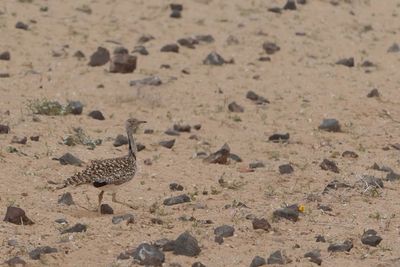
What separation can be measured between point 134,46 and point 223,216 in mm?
10029

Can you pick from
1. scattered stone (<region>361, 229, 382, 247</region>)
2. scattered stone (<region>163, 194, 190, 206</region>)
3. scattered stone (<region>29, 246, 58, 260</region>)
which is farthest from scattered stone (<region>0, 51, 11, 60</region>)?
scattered stone (<region>361, 229, 382, 247</region>)

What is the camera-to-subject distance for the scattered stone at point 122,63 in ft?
61.9

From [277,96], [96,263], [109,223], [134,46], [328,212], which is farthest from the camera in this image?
[134,46]

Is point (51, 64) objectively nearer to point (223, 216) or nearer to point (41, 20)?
point (41, 20)

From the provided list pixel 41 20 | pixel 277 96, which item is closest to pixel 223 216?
pixel 277 96

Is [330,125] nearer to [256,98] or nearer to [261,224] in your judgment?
[256,98]

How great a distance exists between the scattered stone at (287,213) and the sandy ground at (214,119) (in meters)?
0.11

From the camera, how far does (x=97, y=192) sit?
12.5 meters

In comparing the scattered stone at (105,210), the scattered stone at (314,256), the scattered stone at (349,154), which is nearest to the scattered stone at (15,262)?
the scattered stone at (105,210)

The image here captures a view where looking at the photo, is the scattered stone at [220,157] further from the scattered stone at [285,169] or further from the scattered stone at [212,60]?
the scattered stone at [212,60]

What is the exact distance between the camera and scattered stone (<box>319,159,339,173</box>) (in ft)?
45.8

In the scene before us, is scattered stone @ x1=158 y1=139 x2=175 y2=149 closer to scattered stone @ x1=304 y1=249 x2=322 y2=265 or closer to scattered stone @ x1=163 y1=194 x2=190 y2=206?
scattered stone @ x1=163 y1=194 x2=190 y2=206

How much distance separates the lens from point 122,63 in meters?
18.9

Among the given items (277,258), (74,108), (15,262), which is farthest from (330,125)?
(15,262)
